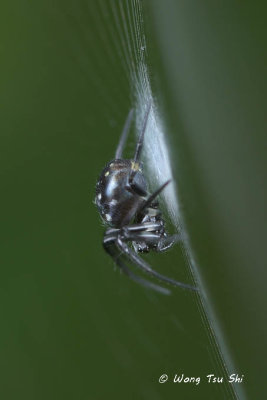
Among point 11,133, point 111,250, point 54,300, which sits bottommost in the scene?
point 54,300

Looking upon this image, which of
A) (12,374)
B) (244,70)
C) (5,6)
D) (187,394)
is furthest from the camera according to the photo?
(5,6)

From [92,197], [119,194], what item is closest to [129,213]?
[119,194]

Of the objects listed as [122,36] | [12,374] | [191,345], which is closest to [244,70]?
[122,36]

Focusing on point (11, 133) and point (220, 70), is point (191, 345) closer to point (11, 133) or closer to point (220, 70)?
point (220, 70)
